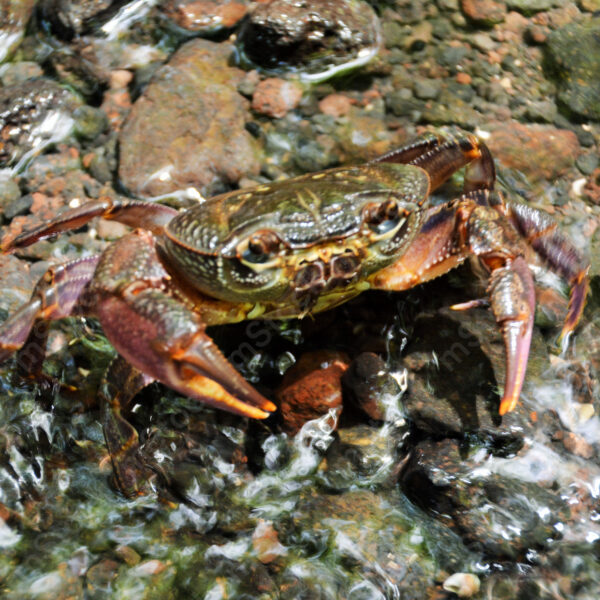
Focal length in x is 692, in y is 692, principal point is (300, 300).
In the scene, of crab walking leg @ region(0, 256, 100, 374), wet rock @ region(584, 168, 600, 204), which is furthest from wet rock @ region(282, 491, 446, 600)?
wet rock @ region(584, 168, 600, 204)

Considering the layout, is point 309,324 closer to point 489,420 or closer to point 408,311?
point 408,311

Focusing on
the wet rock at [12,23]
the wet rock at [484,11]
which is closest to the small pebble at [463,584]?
the wet rock at [484,11]

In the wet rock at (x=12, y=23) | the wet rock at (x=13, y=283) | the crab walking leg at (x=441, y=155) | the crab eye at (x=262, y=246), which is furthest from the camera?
the wet rock at (x=12, y=23)

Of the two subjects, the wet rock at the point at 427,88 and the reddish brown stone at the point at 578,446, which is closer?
the reddish brown stone at the point at 578,446

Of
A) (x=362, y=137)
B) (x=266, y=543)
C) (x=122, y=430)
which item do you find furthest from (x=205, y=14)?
(x=266, y=543)

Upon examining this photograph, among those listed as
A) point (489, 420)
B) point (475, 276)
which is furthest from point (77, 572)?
point (475, 276)

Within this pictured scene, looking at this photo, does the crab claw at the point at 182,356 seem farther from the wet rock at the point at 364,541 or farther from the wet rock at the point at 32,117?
the wet rock at the point at 32,117

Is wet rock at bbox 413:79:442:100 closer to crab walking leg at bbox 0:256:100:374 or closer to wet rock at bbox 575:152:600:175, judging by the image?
wet rock at bbox 575:152:600:175
